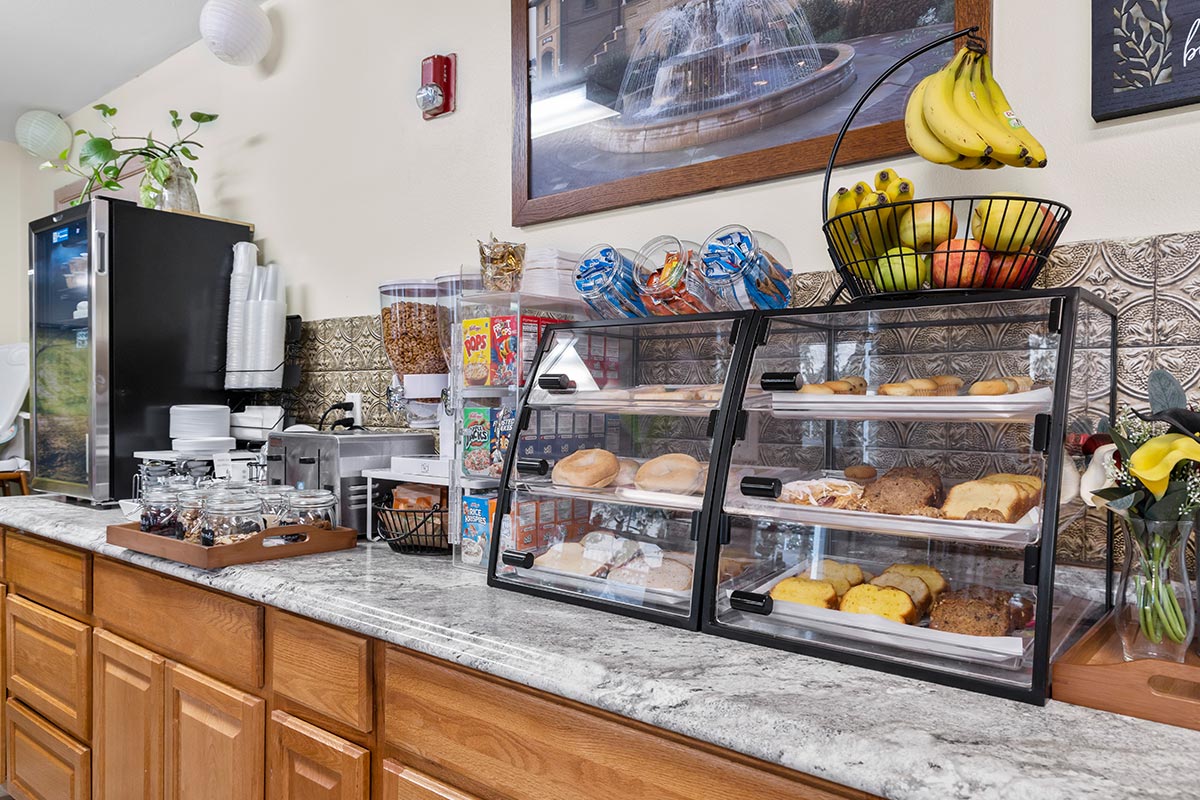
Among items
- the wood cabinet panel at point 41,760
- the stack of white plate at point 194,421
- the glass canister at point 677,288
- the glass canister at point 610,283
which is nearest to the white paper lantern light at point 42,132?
the stack of white plate at point 194,421

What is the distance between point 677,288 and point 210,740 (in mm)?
1383

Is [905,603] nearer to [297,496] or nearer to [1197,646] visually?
[1197,646]

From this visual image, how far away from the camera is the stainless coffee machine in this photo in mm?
2168

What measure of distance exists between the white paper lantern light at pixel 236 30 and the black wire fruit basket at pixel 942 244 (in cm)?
260

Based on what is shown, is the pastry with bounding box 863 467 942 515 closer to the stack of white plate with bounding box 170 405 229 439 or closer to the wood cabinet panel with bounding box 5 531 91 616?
the wood cabinet panel with bounding box 5 531 91 616

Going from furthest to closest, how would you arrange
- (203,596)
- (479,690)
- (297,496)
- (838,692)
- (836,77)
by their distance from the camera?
1. (297,496)
2. (203,596)
3. (836,77)
4. (479,690)
5. (838,692)

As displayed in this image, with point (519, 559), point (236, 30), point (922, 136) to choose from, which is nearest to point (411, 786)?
point (519, 559)

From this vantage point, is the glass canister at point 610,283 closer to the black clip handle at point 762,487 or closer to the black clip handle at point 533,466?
the black clip handle at point 533,466

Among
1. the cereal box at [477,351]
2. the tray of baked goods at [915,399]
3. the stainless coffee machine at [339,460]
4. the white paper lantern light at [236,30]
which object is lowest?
the stainless coffee machine at [339,460]

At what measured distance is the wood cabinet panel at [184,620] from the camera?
167cm

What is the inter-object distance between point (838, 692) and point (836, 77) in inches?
48.8

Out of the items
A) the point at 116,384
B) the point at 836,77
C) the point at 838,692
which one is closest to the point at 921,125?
the point at 836,77

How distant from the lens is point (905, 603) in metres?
1.14

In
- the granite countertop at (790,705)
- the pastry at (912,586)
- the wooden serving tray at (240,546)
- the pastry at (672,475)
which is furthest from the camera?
the wooden serving tray at (240,546)
